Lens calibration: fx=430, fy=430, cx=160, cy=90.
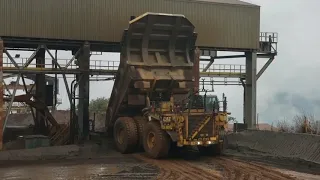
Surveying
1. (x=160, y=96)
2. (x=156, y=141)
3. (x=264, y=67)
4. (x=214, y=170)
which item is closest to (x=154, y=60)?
(x=160, y=96)

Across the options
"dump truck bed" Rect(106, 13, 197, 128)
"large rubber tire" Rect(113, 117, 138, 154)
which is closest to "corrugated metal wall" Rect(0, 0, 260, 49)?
"dump truck bed" Rect(106, 13, 197, 128)

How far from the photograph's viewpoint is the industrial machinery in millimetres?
16641

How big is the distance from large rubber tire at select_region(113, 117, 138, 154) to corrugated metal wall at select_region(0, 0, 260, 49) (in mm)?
8514

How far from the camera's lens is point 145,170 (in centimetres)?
1418

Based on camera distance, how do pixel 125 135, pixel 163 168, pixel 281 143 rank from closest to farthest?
pixel 163 168
pixel 281 143
pixel 125 135

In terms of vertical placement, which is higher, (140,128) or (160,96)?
(160,96)

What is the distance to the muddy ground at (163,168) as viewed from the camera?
13.0m

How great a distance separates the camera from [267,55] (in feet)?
110

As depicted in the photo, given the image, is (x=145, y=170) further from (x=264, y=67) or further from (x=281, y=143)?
(x=264, y=67)

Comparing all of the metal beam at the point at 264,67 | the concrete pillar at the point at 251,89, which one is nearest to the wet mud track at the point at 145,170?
the concrete pillar at the point at 251,89

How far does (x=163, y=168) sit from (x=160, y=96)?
6.02m

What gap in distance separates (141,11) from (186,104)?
40.3 feet

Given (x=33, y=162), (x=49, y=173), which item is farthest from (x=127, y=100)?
(x=49, y=173)

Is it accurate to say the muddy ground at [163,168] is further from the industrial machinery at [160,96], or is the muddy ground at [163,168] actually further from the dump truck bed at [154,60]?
the dump truck bed at [154,60]
